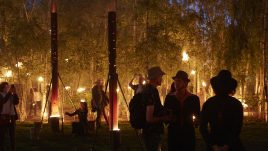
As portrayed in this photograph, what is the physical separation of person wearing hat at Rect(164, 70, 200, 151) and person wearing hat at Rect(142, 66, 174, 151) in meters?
0.14

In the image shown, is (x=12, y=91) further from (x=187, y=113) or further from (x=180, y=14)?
(x=180, y=14)

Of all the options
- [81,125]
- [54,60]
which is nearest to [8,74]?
[54,60]

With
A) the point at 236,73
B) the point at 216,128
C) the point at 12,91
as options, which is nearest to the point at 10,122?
the point at 12,91

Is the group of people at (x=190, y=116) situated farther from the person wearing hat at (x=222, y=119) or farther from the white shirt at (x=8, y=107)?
the white shirt at (x=8, y=107)

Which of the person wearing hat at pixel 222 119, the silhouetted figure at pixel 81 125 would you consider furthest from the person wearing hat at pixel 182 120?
the silhouetted figure at pixel 81 125

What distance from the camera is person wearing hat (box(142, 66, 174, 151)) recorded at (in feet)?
23.1

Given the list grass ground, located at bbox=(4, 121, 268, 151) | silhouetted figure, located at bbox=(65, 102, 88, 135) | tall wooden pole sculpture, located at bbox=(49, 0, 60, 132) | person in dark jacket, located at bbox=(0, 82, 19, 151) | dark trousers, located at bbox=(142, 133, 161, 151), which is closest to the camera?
dark trousers, located at bbox=(142, 133, 161, 151)

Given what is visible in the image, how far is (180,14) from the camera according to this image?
30.4m

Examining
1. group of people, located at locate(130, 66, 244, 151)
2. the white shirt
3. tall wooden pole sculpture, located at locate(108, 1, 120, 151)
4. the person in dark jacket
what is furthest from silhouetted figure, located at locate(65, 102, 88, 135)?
group of people, located at locate(130, 66, 244, 151)

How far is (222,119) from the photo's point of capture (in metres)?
5.94

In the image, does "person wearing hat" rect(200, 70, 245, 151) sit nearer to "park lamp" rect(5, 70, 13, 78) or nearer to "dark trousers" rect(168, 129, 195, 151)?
"dark trousers" rect(168, 129, 195, 151)

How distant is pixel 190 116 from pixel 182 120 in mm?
127

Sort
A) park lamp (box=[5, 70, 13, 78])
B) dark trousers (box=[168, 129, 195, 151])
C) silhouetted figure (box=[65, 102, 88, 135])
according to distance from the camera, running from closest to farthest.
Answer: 1. dark trousers (box=[168, 129, 195, 151])
2. silhouetted figure (box=[65, 102, 88, 135])
3. park lamp (box=[5, 70, 13, 78])

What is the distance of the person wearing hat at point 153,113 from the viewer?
703 centimetres
